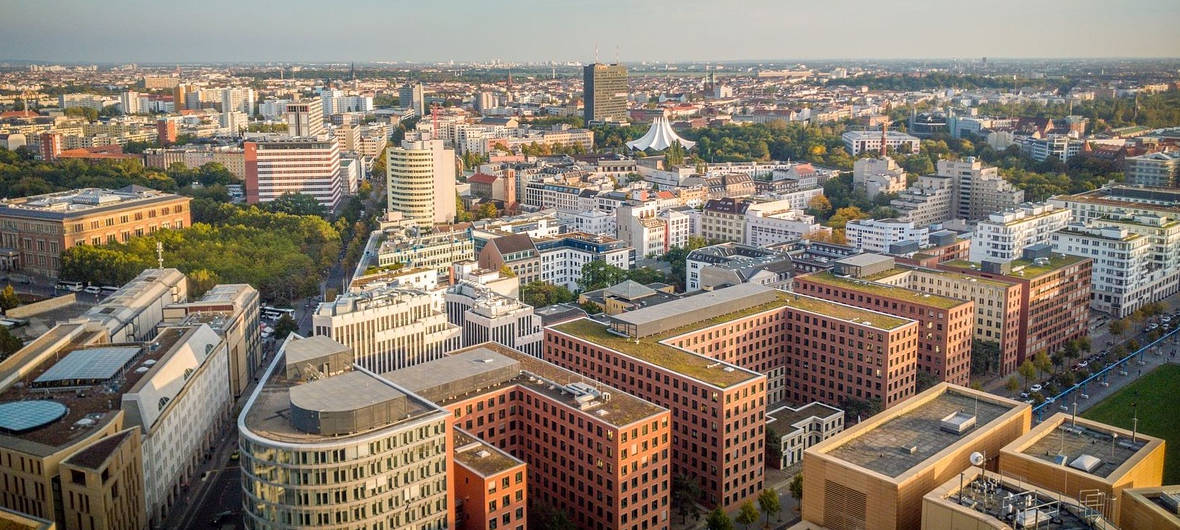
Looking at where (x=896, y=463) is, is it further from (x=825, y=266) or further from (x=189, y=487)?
(x=825, y=266)

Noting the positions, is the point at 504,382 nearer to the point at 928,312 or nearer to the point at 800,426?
the point at 800,426

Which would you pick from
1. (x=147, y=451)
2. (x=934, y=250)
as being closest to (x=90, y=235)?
(x=147, y=451)

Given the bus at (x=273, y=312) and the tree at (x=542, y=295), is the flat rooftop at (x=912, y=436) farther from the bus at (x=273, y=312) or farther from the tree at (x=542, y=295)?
the bus at (x=273, y=312)

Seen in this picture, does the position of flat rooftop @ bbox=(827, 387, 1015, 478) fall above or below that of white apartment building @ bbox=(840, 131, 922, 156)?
below

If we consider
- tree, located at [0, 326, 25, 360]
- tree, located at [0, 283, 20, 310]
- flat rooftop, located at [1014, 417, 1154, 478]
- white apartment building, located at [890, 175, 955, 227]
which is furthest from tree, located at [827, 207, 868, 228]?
tree, located at [0, 326, 25, 360]

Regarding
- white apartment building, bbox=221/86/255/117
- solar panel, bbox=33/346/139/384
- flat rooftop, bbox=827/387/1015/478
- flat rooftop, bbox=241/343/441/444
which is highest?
white apartment building, bbox=221/86/255/117

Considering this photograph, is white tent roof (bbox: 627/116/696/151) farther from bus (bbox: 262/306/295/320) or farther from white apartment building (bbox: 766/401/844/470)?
white apartment building (bbox: 766/401/844/470)
